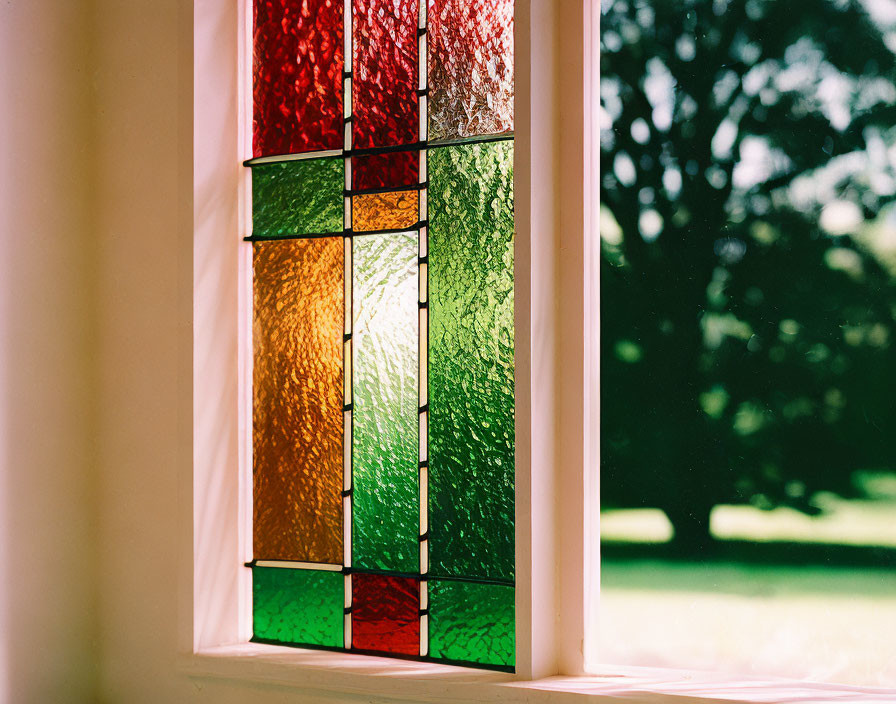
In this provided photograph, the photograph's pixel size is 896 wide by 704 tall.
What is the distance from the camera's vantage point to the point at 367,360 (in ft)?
7.10

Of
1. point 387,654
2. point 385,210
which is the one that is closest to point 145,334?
point 385,210

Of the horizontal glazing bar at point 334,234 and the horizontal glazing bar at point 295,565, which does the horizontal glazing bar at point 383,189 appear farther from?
the horizontal glazing bar at point 295,565

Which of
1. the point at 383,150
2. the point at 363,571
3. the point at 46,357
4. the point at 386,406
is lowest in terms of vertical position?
the point at 363,571

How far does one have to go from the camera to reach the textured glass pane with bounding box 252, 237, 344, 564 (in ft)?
7.21

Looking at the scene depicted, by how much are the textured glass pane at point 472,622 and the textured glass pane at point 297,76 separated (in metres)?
1.00

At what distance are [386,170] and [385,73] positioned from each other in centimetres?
21

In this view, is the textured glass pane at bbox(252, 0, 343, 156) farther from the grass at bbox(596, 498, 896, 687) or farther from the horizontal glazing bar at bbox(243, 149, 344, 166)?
the grass at bbox(596, 498, 896, 687)

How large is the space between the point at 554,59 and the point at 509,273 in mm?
434

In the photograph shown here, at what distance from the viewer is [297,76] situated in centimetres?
225

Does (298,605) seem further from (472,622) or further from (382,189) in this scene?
(382,189)

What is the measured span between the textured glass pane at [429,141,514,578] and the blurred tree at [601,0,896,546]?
206 mm

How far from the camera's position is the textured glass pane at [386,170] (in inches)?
83.4

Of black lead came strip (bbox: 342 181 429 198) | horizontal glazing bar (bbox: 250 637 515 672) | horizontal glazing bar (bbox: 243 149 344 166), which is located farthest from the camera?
horizontal glazing bar (bbox: 243 149 344 166)

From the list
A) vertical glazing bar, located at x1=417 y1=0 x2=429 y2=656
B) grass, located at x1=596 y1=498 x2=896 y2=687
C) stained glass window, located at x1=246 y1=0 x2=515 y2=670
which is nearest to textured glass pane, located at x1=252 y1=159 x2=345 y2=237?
stained glass window, located at x1=246 y1=0 x2=515 y2=670
